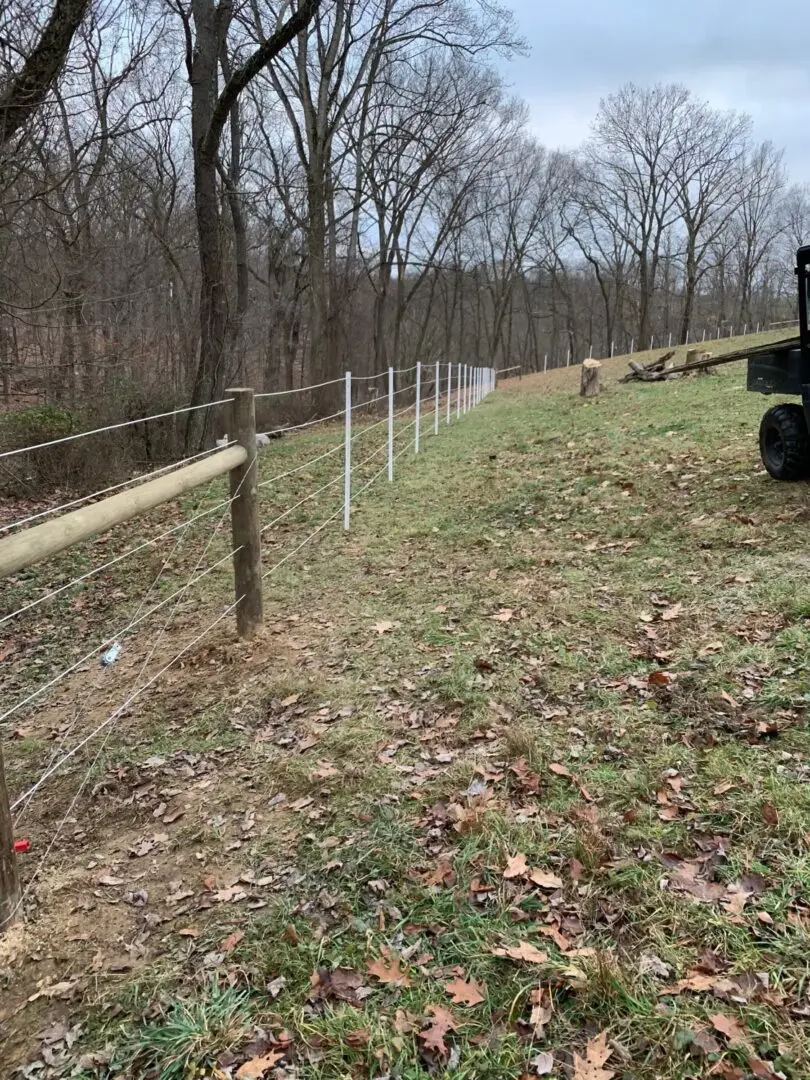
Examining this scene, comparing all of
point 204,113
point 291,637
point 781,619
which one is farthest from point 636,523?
point 204,113

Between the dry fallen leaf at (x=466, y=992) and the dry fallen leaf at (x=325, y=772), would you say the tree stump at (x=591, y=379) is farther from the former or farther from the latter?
the dry fallen leaf at (x=466, y=992)

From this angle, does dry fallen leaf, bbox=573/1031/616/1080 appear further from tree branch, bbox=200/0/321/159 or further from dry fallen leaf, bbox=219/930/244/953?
tree branch, bbox=200/0/321/159

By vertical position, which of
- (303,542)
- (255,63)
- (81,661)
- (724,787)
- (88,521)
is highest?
(255,63)

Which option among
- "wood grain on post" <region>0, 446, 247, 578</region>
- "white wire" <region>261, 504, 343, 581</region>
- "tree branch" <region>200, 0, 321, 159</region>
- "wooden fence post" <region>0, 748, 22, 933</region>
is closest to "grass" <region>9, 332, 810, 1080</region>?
"wooden fence post" <region>0, 748, 22, 933</region>

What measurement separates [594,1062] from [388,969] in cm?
64

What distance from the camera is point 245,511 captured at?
4.56 metres

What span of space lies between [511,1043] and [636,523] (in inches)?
198

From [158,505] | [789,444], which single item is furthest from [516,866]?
[789,444]

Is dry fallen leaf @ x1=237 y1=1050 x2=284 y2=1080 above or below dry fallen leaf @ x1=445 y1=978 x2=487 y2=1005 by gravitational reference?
below

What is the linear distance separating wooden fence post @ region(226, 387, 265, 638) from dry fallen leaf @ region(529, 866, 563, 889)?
2760 mm

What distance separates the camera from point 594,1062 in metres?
1.88

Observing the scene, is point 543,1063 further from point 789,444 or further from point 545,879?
point 789,444

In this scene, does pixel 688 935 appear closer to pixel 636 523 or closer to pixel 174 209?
pixel 636 523

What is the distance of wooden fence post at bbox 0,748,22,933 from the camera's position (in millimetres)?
2436
